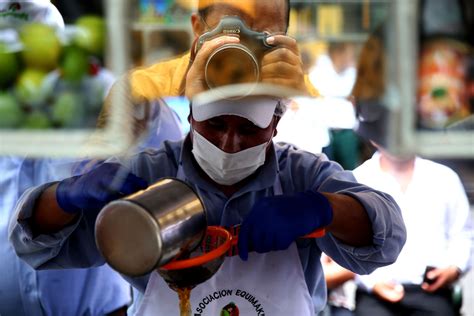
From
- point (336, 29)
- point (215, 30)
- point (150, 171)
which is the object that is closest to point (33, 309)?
point (150, 171)

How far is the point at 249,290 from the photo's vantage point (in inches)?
52.0

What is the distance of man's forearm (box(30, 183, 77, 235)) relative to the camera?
1.30m

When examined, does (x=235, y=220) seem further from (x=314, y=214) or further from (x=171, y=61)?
(x=171, y=61)

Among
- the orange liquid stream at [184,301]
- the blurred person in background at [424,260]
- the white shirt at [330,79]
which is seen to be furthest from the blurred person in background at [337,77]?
the orange liquid stream at [184,301]

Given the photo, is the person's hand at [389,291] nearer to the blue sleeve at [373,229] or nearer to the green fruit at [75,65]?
the blue sleeve at [373,229]

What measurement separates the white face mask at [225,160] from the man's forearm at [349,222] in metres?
0.13

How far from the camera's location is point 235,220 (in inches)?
52.8

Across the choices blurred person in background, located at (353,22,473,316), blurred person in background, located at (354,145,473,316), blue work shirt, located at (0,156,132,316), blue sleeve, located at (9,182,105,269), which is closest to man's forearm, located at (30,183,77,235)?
blue sleeve, located at (9,182,105,269)

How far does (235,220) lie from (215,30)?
1.21 feet

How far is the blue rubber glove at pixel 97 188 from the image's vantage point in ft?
4.07

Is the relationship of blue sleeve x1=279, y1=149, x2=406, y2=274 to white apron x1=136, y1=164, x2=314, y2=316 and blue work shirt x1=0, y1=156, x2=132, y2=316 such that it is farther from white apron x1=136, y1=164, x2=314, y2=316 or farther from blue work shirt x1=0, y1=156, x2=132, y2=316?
blue work shirt x1=0, y1=156, x2=132, y2=316

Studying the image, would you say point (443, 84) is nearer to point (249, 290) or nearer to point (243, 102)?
point (243, 102)

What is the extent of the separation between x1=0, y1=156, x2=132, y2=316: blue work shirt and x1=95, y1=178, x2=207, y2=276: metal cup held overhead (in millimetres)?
470

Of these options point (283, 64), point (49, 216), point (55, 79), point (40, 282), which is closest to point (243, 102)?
point (283, 64)
